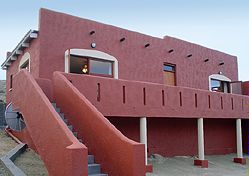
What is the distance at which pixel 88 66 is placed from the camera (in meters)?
14.0

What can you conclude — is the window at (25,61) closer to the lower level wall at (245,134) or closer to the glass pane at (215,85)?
the glass pane at (215,85)

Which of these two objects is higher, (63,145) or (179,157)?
(63,145)

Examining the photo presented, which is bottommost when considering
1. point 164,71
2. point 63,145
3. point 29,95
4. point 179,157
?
point 179,157

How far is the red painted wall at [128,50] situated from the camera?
12.9 meters

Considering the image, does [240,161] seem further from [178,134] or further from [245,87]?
[245,87]

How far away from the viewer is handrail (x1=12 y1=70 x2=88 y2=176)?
622cm

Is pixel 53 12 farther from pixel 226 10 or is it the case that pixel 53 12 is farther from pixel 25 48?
pixel 226 10

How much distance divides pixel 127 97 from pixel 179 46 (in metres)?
7.84

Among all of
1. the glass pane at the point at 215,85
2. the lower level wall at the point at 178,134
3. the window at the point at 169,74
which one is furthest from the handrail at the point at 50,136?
the glass pane at the point at 215,85

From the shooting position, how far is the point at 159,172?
1250 centimetres

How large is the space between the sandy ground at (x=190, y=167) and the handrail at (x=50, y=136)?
17.2 ft

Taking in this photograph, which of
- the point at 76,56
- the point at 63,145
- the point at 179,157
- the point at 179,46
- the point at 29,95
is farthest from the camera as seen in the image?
the point at 179,46

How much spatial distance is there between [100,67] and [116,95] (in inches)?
131

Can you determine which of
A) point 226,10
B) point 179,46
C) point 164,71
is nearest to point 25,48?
point 164,71
